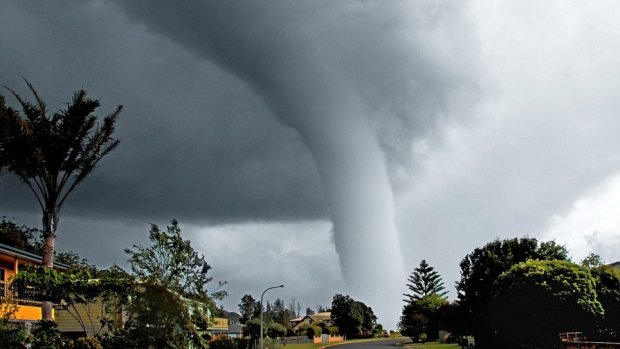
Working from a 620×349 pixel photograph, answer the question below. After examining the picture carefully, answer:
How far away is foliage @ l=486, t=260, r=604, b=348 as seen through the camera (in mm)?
39500

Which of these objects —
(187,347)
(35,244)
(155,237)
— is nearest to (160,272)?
(155,237)

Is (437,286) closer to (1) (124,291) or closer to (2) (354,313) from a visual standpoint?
(2) (354,313)

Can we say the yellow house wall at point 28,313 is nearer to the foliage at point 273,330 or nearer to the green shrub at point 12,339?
the green shrub at point 12,339

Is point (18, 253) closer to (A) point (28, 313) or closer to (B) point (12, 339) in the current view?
(A) point (28, 313)

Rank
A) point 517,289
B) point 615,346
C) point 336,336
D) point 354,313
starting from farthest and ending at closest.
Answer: point 354,313, point 336,336, point 517,289, point 615,346

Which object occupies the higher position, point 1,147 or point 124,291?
point 1,147

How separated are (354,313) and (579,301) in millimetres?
113127

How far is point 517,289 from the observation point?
42.9 m

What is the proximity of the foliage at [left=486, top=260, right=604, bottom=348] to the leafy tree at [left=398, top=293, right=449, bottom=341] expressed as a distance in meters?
58.5

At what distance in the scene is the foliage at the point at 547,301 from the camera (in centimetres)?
3950

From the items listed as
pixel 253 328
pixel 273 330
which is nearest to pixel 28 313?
pixel 253 328

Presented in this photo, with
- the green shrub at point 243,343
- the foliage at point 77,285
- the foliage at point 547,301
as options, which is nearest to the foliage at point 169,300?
the foliage at point 77,285

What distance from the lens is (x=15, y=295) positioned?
28.5 m

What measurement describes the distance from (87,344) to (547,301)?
2870 centimetres
